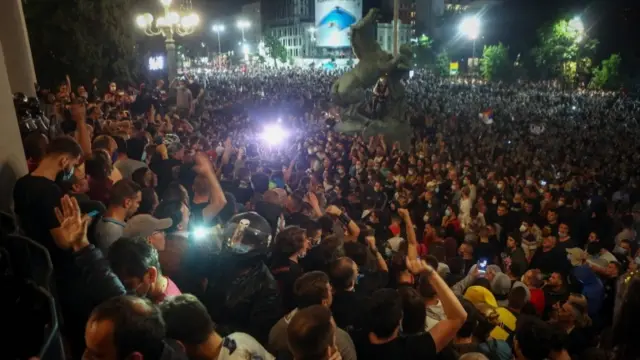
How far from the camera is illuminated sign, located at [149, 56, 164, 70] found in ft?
84.6

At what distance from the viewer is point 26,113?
619 centimetres

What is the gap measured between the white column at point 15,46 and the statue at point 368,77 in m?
11.8

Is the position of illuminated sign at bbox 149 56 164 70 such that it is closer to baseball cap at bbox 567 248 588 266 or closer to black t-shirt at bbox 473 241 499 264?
black t-shirt at bbox 473 241 499 264

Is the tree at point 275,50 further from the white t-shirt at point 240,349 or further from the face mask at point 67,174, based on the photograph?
the white t-shirt at point 240,349

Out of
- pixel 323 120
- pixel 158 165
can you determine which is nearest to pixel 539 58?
pixel 323 120

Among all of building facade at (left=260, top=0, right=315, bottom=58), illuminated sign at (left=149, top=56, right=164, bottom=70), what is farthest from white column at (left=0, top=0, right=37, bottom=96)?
building facade at (left=260, top=0, right=315, bottom=58)

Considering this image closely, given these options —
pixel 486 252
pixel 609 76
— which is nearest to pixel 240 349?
pixel 486 252

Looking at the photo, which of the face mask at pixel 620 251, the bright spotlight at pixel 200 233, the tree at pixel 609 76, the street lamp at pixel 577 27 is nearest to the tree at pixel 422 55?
the street lamp at pixel 577 27

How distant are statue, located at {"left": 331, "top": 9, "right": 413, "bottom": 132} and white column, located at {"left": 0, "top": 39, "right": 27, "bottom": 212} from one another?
15.0 m

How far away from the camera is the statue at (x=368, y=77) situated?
749 inches

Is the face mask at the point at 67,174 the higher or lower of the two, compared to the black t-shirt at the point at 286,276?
higher

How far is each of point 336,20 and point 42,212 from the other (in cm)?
7980

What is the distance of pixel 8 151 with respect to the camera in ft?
13.8

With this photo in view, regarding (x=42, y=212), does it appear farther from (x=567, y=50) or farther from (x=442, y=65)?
(x=442, y=65)
